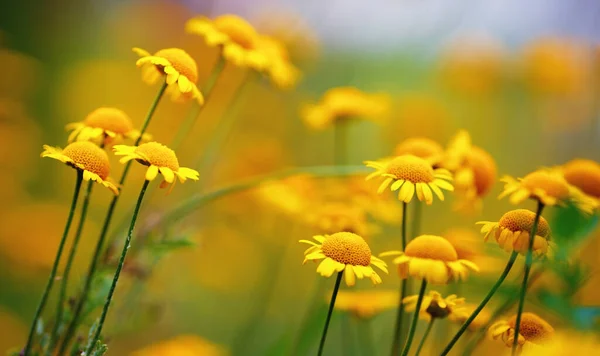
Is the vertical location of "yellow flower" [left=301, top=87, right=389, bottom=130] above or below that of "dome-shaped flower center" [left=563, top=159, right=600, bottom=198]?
above

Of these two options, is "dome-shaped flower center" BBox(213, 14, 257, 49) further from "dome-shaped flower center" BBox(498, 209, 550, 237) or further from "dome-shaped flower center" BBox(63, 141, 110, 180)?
"dome-shaped flower center" BBox(498, 209, 550, 237)

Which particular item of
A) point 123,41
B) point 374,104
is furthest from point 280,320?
point 123,41

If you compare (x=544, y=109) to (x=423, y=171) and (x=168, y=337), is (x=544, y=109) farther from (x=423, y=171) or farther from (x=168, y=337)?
(x=423, y=171)

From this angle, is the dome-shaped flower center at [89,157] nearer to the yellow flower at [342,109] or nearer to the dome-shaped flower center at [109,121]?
the dome-shaped flower center at [109,121]

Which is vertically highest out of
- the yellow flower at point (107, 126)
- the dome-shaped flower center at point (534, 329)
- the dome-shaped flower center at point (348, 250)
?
the yellow flower at point (107, 126)

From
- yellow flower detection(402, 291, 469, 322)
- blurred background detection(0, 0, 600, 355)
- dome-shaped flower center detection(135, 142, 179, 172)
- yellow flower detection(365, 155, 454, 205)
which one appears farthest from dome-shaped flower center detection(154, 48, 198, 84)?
blurred background detection(0, 0, 600, 355)

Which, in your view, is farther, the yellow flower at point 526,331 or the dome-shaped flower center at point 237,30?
the dome-shaped flower center at point 237,30

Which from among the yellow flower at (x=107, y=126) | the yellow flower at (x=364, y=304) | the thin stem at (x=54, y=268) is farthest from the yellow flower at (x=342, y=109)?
the thin stem at (x=54, y=268)
